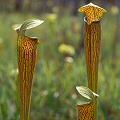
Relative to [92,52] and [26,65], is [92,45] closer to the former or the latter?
[92,52]

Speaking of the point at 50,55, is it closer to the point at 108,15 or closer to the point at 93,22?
the point at 93,22

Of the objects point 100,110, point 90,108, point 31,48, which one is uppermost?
point 31,48

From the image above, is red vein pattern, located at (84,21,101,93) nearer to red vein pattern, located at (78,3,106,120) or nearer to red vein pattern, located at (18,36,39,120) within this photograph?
red vein pattern, located at (78,3,106,120)

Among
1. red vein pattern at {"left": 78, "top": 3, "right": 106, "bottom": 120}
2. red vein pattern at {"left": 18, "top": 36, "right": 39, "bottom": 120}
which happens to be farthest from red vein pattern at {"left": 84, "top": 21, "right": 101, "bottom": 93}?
red vein pattern at {"left": 18, "top": 36, "right": 39, "bottom": 120}

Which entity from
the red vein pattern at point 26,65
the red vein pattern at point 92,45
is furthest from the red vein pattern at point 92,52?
the red vein pattern at point 26,65

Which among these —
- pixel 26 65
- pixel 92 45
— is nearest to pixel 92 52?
pixel 92 45

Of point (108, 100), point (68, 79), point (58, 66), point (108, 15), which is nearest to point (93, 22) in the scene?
point (108, 100)

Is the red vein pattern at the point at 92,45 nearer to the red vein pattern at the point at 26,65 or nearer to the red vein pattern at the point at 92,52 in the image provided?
the red vein pattern at the point at 92,52

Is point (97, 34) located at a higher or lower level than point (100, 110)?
higher
